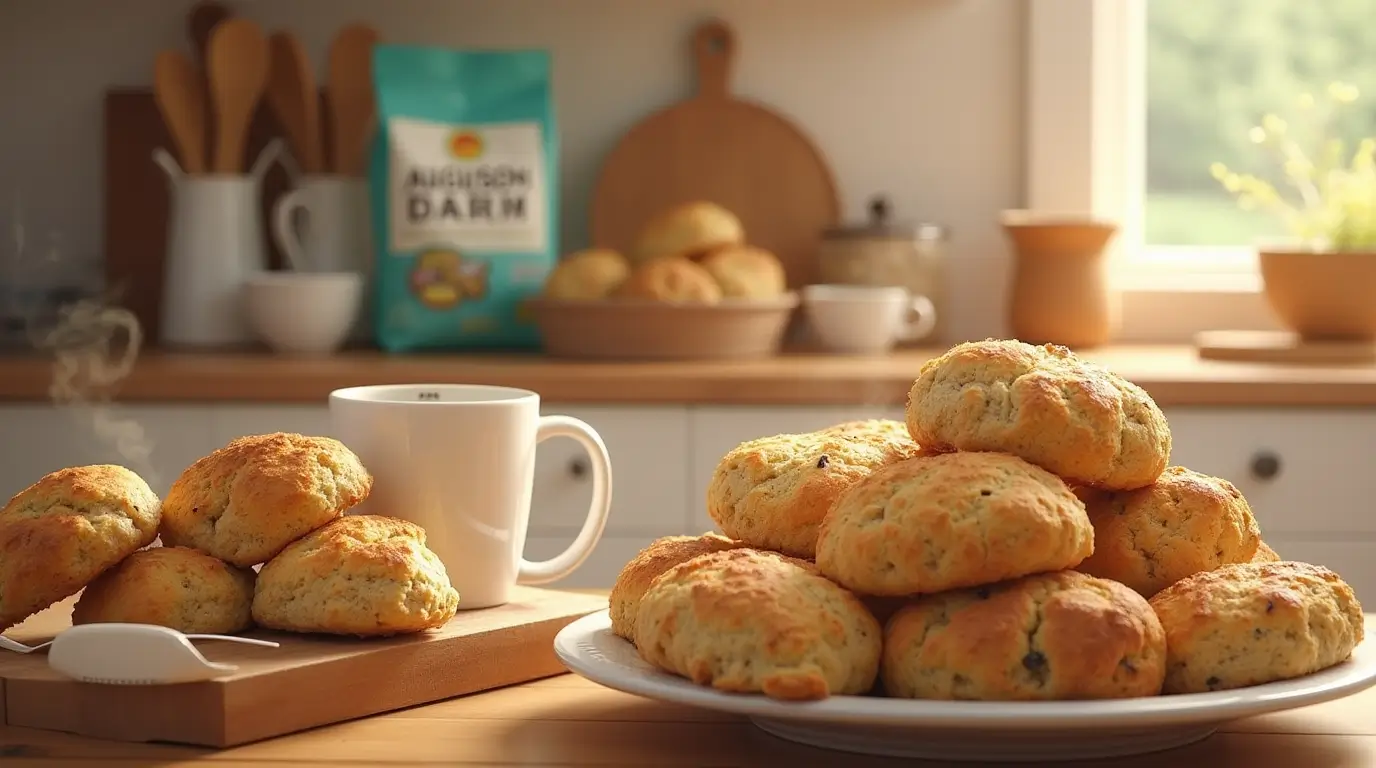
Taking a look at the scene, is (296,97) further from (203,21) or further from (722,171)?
(722,171)

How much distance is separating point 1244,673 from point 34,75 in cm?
241

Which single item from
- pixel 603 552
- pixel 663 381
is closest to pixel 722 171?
pixel 663 381

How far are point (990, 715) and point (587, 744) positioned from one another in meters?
0.20

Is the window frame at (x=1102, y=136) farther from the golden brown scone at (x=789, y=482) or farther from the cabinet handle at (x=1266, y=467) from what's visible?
the golden brown scone at (x=789, y=482)

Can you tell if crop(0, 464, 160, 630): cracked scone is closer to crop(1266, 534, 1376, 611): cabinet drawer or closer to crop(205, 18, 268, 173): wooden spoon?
crop(1266, 534, 1376, 611): cabinet drawer

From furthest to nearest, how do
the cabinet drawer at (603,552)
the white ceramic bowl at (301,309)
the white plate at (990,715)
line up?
the white ceramic bowl at (301,309)
the cabinet drawer at (603,552)
the white plate at (990,715)

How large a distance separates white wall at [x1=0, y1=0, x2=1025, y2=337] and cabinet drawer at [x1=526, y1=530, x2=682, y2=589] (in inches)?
31.8

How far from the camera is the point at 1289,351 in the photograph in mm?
2258

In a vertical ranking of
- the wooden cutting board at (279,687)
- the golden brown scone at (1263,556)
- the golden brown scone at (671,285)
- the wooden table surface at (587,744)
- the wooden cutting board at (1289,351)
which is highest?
the golden brown scone at (671,285)

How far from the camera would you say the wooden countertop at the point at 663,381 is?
6.83 feet

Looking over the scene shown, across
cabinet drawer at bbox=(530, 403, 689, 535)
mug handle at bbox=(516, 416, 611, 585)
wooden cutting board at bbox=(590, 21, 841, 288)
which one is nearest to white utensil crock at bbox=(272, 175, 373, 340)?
wooden cutting board at bbox=(590, 21, 841, 288)

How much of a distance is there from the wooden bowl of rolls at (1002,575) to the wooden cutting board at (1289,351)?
5.04 feet

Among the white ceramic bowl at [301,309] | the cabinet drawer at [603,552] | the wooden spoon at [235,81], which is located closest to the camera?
the cabinet drawer at [603,552]

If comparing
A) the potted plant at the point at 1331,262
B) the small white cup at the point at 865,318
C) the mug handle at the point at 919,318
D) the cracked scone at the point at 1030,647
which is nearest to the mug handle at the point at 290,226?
the small white cup at the point at 865,318
